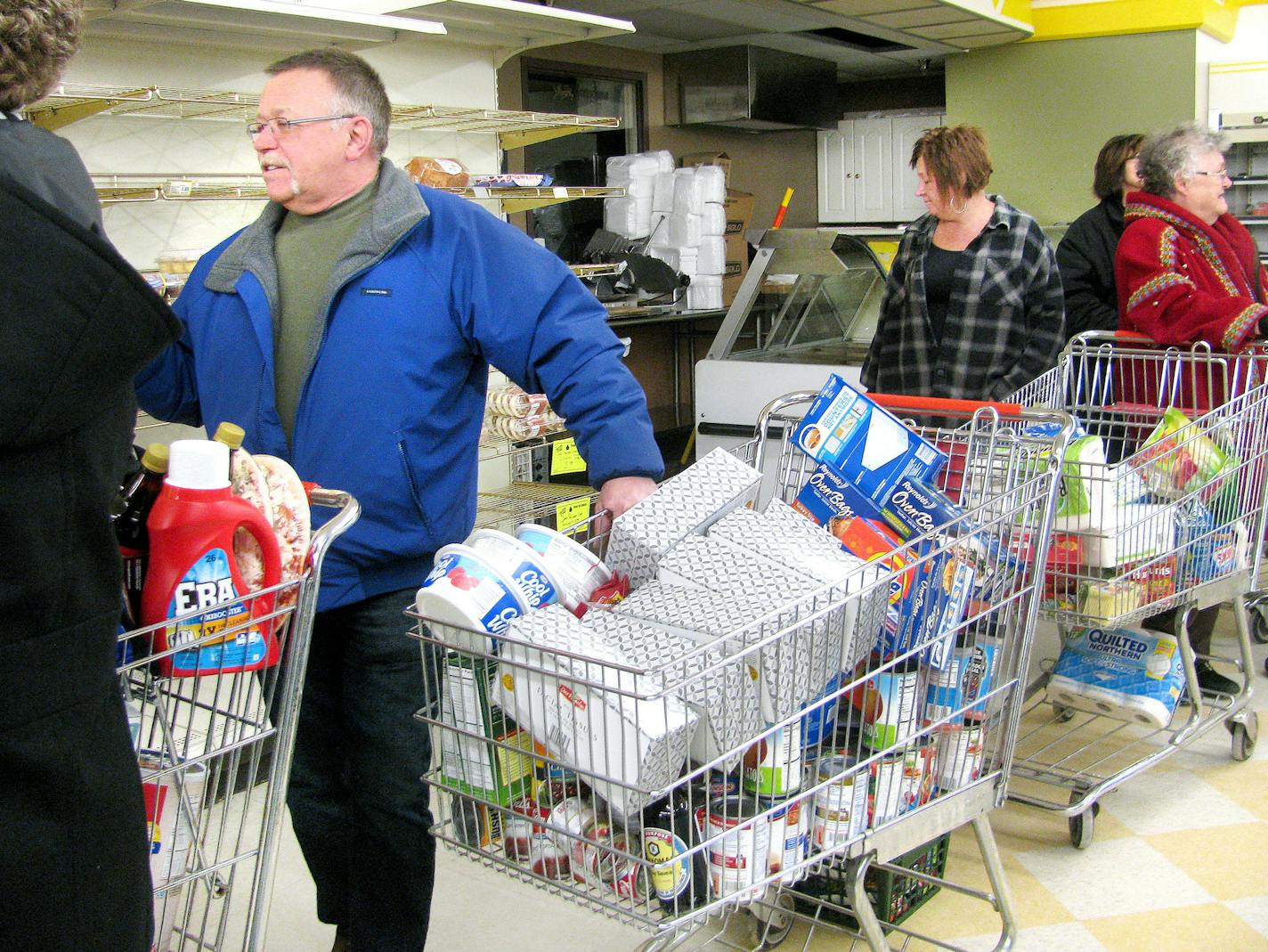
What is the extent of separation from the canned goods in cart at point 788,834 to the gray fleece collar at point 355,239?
1078mm

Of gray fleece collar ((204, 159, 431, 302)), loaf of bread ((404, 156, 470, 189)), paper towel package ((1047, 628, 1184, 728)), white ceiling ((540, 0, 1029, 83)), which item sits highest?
white ceiling ((540, 0, 1029, 83))

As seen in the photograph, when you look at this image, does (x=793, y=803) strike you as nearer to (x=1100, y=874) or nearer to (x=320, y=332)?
(x=320, y=332)

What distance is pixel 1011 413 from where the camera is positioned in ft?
7.39

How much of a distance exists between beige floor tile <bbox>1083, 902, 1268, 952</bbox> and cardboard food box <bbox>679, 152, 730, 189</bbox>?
6.03 meters

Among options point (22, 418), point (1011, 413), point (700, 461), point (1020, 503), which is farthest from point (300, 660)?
point (1011, 413)

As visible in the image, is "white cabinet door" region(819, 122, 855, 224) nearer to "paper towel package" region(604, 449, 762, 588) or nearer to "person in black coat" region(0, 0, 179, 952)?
A: "paper towel package" region(604, 449, 762, 588)

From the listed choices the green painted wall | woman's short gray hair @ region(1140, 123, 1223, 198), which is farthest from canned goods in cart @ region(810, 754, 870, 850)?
the green painted wall

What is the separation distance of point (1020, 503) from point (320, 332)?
1.16 meters

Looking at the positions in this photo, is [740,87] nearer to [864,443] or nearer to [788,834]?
[864,443]

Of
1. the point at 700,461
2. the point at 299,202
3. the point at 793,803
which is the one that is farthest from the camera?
the point at 299,202

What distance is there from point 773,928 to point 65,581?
72.5 inches

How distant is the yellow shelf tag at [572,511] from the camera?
3922 mm

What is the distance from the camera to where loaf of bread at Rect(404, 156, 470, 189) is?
3654 mm

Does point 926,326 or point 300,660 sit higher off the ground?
point 926,326
